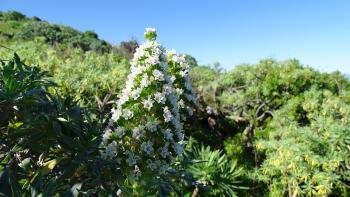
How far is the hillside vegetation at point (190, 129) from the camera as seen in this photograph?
2064 millimetres

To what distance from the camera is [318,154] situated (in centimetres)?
502

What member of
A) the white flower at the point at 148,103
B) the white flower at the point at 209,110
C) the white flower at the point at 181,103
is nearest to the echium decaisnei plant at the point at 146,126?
the white flower at the point at 148,103

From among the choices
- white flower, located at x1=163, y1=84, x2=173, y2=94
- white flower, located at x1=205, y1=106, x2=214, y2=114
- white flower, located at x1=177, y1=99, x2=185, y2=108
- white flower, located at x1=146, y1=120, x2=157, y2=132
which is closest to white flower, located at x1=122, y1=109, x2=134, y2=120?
white flower, located at x1=146, y1=120, x2=157, y2=132

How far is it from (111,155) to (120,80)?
110 inches

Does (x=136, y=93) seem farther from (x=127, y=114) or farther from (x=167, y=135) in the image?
(x=167, y=135)

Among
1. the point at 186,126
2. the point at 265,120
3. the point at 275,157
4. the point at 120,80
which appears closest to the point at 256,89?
the point at 265,120

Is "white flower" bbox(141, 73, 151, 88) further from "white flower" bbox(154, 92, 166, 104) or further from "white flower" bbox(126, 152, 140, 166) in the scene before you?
"white flower" bbox(126, 152, 140, 166)

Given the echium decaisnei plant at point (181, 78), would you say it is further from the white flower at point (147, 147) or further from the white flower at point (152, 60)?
the white flower at point (147, 147)

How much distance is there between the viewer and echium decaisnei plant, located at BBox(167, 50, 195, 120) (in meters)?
2.83

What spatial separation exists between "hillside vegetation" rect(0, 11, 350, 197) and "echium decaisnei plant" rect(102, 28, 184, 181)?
2cm

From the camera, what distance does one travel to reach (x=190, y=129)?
618cm

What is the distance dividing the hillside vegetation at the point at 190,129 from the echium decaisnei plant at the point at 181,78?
0.04 feet

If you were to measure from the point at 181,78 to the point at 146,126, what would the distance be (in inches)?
24.8

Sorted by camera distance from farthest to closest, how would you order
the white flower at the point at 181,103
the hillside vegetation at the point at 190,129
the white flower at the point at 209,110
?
the white flower at the point at 209,110 < the white flower at the point at 181,103 < the hillside vegetation at the point at 190,129
